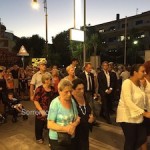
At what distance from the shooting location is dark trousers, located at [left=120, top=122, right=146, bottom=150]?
4484 mm

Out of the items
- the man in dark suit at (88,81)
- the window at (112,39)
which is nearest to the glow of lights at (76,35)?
the man in dark suit at (88,81)

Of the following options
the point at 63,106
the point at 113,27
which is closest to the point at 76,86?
the point at 63,106

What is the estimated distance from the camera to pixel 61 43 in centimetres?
5762

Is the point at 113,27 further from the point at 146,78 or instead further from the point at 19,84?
the point at 146,78

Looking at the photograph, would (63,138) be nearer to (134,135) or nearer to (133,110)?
(133,110)

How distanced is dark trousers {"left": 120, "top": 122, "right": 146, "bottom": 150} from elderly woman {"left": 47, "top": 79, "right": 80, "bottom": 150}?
4.03ft

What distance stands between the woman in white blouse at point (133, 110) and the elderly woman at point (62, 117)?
114 cm

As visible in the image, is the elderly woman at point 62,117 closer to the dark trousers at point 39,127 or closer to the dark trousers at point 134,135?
the dark trousers at point 134,135

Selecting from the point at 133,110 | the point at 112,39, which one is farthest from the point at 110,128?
the point at 112,39

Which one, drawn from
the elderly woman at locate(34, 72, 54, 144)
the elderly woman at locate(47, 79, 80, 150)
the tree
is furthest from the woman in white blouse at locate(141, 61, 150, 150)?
the tree

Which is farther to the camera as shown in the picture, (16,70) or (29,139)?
(16,70)

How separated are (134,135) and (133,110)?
46 cm

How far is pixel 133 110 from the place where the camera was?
435 centimetres

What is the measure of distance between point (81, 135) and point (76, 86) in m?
0.74
